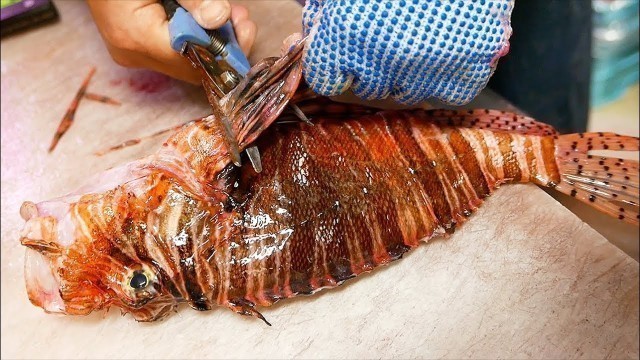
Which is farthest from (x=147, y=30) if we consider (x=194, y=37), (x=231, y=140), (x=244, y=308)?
(x=244, y=308)

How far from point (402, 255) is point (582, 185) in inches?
25.7

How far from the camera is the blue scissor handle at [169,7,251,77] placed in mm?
1942

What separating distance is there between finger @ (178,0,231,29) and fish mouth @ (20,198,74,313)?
0.77 metres

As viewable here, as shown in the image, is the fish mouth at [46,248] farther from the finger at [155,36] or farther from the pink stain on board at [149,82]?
the pink stain on board at [149,82]

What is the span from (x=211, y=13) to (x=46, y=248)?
92 centimetres

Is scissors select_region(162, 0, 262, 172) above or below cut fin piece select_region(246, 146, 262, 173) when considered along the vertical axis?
above

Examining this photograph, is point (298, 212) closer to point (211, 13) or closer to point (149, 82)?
point (211, 13)

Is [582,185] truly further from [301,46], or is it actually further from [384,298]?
[301,46]

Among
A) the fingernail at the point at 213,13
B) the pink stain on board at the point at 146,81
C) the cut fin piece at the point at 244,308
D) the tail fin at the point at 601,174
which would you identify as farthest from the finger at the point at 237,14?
the tail fin at the point at 601,174

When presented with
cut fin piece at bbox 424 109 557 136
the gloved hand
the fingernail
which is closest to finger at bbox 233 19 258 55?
the fingernail

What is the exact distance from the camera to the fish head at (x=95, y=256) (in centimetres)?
189

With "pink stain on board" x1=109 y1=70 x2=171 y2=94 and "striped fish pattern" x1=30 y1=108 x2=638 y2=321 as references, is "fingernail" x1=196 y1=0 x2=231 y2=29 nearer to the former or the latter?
"striped fish pattern" x1=30 y1=108 x2=638 y2=321

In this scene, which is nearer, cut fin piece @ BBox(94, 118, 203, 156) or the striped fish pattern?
the striped fish pattern

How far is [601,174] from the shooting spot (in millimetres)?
1996
